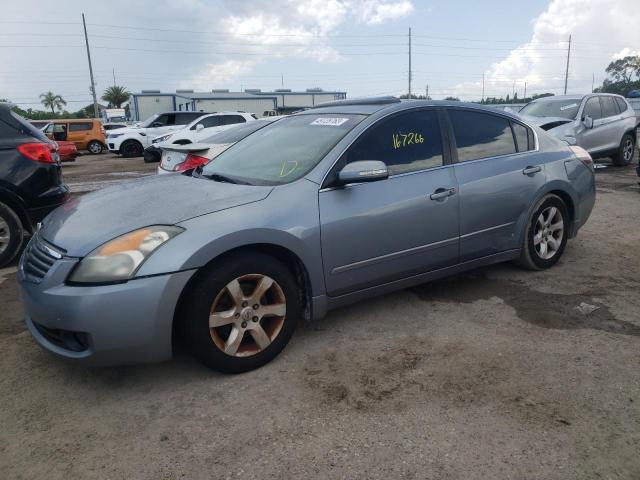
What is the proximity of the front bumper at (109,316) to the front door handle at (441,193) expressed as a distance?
1.81m

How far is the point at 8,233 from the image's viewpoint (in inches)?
201

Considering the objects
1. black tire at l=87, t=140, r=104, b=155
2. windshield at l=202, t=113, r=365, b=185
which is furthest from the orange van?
windshield at l=202, t=113, r=365, b=185

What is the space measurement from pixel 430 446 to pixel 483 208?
2127 mm

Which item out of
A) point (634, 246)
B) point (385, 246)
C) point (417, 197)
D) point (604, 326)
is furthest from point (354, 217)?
point (634, 246)

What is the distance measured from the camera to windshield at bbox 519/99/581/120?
10496 millimetres

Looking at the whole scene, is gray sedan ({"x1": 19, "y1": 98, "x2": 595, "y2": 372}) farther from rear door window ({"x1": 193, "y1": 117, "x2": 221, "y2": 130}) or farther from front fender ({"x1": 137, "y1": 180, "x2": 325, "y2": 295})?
rear door window ({"x1": 193, "y1": 117, "x2": 221, "y2": 130})

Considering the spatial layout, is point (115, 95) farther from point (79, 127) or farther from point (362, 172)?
point (362, 172)

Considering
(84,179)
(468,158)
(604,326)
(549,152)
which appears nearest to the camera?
(604,326)

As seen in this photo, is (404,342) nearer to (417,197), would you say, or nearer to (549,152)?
(417,197)

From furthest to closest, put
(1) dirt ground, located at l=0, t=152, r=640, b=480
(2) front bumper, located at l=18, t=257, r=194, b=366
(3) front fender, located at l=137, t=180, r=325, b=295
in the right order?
(3) front fender, located at l=137, t=180, r=325, b=295
(2) front bumper, located at l=18, t=257, r=194, b=366
(1) dirt ground, located at l=0, t=152, r=640, b=480

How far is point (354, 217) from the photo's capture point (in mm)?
3266

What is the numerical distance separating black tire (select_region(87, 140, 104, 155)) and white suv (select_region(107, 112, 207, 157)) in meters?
3.60

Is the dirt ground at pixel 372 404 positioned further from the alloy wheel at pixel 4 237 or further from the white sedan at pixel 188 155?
the white sedan at pixel 188 155

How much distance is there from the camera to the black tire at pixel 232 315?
9.03 feet
